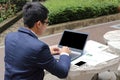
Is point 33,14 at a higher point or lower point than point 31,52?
higher

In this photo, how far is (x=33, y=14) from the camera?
2928 mm

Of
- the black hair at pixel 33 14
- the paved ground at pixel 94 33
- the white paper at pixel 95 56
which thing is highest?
the black hair at pixel 33 14

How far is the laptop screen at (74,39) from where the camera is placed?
3818 mm

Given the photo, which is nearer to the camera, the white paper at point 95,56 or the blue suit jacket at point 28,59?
the blue suit jacket at point 28,59

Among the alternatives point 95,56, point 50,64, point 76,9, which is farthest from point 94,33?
point 50,64

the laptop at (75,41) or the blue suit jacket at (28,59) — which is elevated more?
the blue suit jacket at (28,59)

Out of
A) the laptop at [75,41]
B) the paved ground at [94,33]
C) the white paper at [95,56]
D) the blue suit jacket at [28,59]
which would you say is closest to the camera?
the blue suit jacket at [28,59]

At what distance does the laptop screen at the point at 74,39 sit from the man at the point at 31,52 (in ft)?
2.74

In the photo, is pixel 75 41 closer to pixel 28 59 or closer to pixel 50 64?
pixel 50 64

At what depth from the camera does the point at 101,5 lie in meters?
11.5

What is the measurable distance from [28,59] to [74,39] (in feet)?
3.59

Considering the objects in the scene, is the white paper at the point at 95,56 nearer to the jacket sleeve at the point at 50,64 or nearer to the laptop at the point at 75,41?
the laptop at the point at 75,41

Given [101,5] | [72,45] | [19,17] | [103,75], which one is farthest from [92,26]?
[72,45]

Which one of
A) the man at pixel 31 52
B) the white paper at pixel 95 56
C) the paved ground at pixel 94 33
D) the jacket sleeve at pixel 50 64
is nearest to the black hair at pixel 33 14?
the man at pixel 31 52
